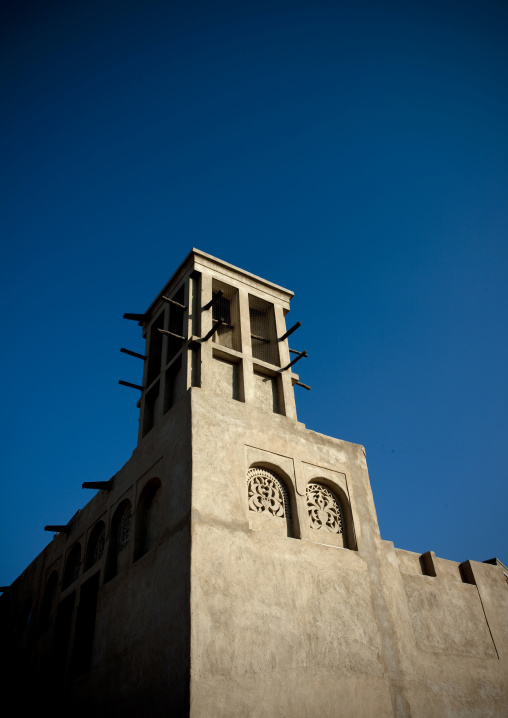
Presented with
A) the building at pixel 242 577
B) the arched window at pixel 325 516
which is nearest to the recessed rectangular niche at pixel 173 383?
the building at pixel 242 577

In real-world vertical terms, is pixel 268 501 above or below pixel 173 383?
below

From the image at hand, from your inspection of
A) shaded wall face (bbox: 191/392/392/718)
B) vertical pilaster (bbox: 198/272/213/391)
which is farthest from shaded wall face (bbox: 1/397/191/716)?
vertical pilaster (bbox: 198/272/213/391)

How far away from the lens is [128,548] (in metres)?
11.6

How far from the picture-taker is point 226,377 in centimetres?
1298

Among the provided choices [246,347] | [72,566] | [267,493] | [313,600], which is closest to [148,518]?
[267,493]

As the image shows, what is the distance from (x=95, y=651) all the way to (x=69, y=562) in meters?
4.28

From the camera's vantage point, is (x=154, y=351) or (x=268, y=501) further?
(x=154, y=351)

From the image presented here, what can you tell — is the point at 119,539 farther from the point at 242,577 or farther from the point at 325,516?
the point at 325,516

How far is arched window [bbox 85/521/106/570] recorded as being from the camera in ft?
44.2

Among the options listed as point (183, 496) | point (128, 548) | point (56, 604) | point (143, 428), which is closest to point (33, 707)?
point (56, 604)

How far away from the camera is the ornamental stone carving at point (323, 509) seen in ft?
37.9

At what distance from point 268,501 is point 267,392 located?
3.18 meters

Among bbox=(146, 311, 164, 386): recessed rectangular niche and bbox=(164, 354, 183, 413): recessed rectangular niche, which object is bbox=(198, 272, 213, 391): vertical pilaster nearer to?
bbox=(164, 354, 183, 413): recessed rectangular niche

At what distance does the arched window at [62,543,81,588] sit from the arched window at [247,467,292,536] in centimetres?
614
